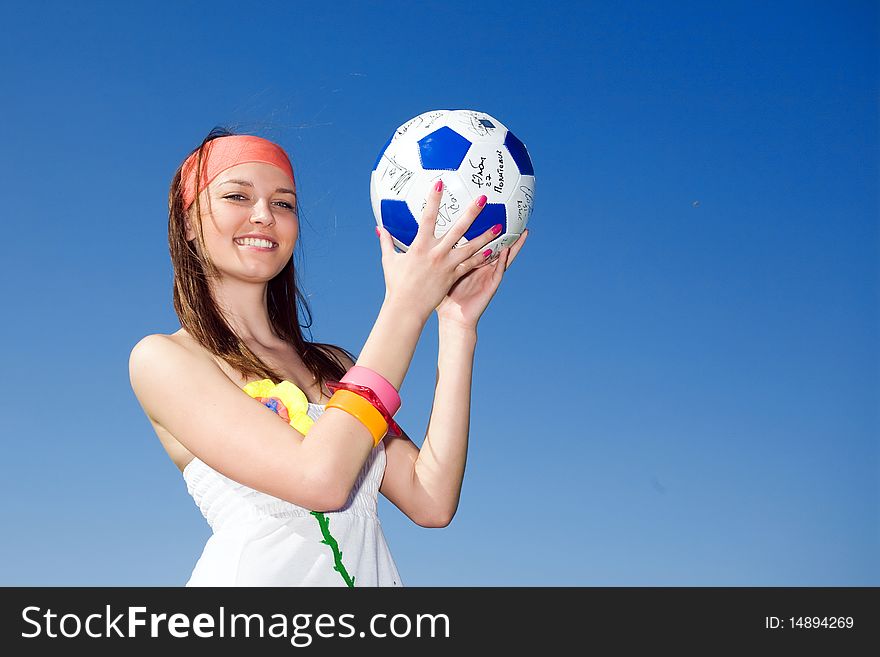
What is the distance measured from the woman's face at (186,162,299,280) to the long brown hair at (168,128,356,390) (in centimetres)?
7

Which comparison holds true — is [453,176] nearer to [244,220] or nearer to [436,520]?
[244,220]

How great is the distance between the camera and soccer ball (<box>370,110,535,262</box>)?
12.1 feet

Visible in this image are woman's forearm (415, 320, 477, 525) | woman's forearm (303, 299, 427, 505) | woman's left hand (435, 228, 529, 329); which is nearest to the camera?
woman's forearm (303, 299, 427, 505)

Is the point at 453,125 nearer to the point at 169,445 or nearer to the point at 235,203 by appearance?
the point at 235,203

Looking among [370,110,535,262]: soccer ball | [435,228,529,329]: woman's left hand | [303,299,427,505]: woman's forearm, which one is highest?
[370,110,535,262]: soccer ball

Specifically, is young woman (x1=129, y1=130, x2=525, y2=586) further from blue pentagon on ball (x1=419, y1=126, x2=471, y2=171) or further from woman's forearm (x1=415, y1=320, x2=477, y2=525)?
blue pentagon on ball (x1=419, y1=126, x2=471, y2=171)

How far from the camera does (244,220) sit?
3.69 meters

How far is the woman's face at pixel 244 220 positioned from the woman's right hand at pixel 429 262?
44 cm

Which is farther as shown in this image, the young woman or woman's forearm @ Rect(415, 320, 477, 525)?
woman's forearm @ Rect(415, 320, 477, 525)

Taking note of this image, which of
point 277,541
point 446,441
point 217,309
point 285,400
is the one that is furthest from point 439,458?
point 217,309

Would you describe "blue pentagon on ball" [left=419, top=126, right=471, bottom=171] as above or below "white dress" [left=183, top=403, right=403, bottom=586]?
above

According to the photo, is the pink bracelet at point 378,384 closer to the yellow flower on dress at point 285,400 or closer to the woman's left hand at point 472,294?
the yellow flower on dress at point 285,400

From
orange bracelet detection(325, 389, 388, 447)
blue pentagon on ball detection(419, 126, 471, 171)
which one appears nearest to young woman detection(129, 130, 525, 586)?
orange bracelet detection(325, 389, 388, 447)

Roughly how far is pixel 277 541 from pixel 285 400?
536mm
